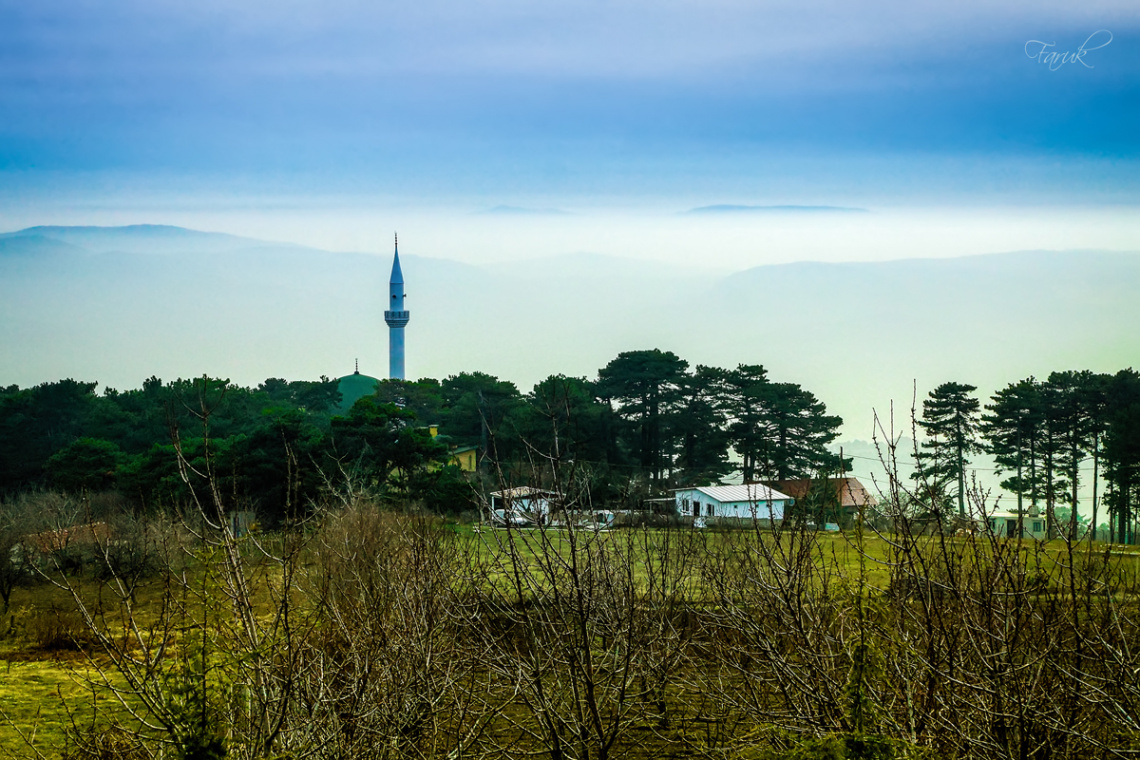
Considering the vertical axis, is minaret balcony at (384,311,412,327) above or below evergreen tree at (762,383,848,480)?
above

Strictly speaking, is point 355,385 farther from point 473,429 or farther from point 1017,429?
point 1017,429

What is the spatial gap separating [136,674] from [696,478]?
41611mm

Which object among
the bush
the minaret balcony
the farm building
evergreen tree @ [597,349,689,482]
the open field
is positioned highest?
the minaret balcony

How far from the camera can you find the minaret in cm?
8481

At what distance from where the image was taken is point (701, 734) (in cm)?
1280

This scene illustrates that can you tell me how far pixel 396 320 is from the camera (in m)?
86.4

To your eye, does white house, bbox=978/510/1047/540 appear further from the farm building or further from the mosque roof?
the mosque roof

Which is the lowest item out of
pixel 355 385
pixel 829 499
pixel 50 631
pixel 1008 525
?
pixel 50 631

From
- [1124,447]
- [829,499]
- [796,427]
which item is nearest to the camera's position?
[829,499]

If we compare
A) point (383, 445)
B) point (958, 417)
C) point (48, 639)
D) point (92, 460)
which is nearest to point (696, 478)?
point (958, 417)

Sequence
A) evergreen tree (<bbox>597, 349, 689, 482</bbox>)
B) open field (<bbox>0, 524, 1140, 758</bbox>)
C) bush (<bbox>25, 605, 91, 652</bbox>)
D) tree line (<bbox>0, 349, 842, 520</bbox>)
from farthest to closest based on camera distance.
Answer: evergreen tree (<bbox>597, 349, 689, 482</bbox>), tree line (<bbox>0, 349, 842, 520</bbox>), bush (<bbox>25, 605, 91, 652</bbox>), open field (<bbox>0, 524, 1140, 758</bbox>)

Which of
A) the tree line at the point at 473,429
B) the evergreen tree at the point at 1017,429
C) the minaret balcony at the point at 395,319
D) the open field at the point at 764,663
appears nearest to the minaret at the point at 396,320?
the minaret balcony at the point at 395,319

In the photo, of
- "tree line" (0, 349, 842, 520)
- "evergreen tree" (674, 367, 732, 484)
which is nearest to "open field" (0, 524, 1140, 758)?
"tree line" (0, 349, 842, 520)

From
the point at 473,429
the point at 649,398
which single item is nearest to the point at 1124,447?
the point at 649,398
